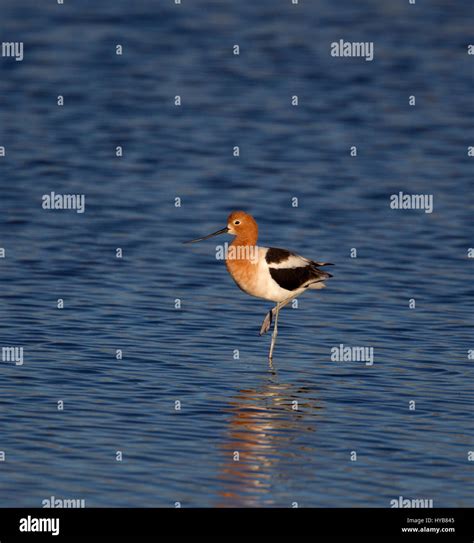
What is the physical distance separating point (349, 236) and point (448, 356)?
6.70 m

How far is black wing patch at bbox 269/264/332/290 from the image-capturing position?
1652 centimetres

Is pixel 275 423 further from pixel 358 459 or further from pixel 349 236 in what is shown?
pixel 349 236

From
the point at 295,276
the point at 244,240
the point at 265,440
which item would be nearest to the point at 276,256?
the point at 295,276

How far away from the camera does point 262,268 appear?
16469 millimetres

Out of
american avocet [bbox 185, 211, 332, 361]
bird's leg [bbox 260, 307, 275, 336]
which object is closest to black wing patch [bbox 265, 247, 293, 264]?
american avocet [bbox 185, 211, 332, 361]

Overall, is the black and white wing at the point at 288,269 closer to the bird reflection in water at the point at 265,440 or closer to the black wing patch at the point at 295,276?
the black wing patch at the point at 295,276

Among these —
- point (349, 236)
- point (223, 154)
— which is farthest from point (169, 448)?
point (223, 154)

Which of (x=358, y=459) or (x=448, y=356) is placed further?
(x=448, y=356)

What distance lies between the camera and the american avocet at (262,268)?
16438mm

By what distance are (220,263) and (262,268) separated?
4712mm

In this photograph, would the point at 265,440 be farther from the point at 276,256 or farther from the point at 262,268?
the point at 276,256

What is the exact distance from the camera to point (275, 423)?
534 inches
